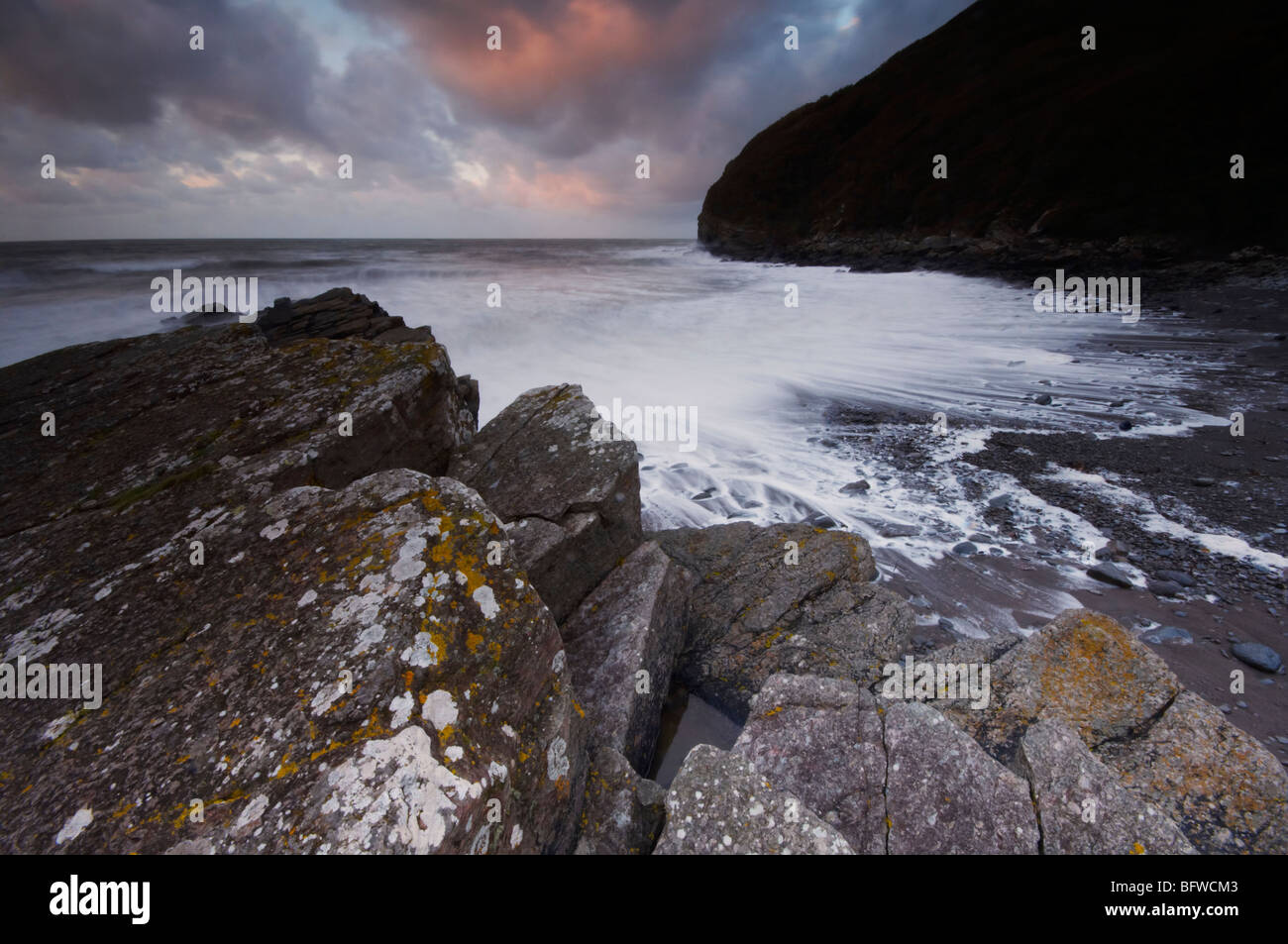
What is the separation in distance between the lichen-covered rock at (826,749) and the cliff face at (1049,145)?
1474 inches

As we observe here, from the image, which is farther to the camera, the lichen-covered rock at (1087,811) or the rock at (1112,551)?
the rock at (1112,551)

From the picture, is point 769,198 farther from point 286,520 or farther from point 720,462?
point 286,520

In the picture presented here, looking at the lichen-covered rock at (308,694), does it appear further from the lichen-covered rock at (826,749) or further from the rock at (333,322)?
the rock at (333,322)

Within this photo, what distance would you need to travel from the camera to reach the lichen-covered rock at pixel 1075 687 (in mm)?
3598

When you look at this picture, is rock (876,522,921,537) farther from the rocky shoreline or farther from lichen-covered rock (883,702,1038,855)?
lichen-covered rock (883,702,1038,855)

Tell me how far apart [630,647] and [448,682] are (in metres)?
2.05

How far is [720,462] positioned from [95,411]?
350 inches

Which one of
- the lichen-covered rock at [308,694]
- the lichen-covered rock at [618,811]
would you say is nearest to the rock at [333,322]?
the lichen-covered rock at [308,694]


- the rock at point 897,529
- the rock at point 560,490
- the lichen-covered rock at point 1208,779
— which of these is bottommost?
the lichen-covered rock at point 1208,779

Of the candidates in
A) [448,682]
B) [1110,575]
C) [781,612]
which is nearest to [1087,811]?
[781,612]

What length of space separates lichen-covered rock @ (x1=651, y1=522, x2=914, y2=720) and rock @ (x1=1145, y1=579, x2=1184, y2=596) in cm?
311

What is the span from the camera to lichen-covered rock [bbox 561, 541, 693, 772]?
428 cm

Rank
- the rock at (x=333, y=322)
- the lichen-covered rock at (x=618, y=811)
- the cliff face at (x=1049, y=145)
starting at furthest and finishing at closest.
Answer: the cliff face at (x=1049, y=145) → the rock at (x=333, y=322) → the lichen-covered rock at (x=618, y=811)

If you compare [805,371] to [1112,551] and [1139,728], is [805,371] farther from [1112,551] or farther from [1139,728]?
[1139,728]
